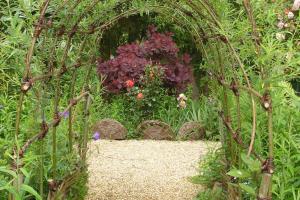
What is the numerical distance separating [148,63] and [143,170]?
2.64 m

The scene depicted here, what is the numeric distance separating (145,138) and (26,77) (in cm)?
496

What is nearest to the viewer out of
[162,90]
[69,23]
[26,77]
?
[26,77]

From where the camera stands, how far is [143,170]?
5.30 metres

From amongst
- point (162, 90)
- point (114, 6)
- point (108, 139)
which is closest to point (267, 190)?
point (114, 6)

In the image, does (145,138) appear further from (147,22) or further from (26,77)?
(26,77)

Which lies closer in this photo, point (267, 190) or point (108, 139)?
point (267, 190)

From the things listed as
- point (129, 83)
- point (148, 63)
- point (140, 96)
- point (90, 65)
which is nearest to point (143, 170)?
point (90, 65)

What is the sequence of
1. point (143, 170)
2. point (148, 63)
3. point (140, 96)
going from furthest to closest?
1. point (148, 63)
2. point (140, 96)
3. point (143, 170)

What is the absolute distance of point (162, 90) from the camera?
758 centimetres

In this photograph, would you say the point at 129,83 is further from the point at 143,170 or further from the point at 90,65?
the point at 90,65

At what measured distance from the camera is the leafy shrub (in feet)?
25.0

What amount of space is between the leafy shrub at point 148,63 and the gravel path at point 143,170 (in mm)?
1176

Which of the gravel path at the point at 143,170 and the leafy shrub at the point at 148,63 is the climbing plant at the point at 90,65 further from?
the leafy shrub at the point at 148,63

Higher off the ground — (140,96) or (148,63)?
(148,63)
